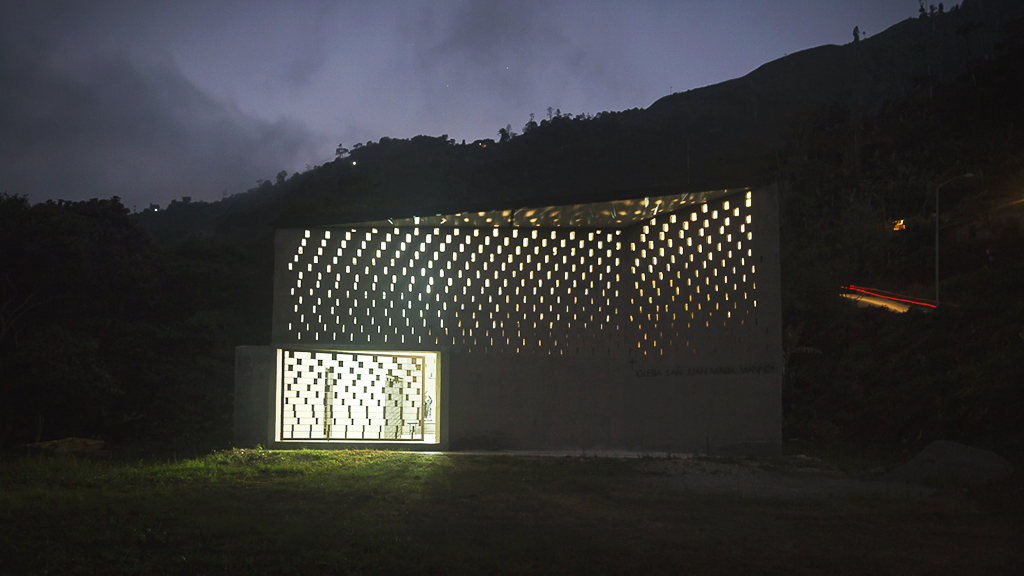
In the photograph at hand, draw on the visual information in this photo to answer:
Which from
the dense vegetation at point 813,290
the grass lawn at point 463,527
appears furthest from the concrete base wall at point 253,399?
the grass lawn at point 463,527

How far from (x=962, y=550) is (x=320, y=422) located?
10.0 meters

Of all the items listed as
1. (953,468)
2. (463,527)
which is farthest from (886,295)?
(463,527)

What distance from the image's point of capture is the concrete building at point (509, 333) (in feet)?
40.5

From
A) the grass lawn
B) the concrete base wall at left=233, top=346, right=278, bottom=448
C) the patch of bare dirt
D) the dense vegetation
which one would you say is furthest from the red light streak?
the concrete base wall at left=233, top=346, right=278, bottom=448

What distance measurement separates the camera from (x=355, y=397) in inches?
539

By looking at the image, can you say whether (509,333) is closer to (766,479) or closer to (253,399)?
(253,399)

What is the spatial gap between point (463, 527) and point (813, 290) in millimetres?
19606

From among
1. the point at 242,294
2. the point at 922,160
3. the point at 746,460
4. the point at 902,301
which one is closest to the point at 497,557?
the point at 746,460

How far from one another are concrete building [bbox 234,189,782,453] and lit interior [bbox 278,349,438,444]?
0.08ft

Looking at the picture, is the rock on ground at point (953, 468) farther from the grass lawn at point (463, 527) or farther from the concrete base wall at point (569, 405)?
the concrete base wall at point (569, 405)

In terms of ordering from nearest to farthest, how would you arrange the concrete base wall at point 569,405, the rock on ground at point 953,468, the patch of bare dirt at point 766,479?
the patch of bare dirt at point 766,479 → the rock on ground at point 953,468 → the concrete base wall at point 569,405

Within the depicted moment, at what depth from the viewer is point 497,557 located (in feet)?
17.0

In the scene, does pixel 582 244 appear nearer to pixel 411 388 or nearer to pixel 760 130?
pixel 411 388

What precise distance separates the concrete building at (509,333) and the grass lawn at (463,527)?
3.29 metres
